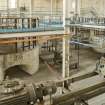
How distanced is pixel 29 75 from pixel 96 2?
979cm

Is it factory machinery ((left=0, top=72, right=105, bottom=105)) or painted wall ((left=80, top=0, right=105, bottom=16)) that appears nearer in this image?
factory machinery ((left=0, top=72, right=105, bottom=105))

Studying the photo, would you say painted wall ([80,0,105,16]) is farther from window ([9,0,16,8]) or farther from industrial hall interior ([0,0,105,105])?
window ([9,0,16,8])

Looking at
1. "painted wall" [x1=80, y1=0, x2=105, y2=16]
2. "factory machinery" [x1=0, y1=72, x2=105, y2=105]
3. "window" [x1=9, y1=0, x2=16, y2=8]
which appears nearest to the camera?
"factory machinery" [x1=0, y1=72, x2=105, y2=105]

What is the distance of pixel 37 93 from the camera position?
5.06 feet

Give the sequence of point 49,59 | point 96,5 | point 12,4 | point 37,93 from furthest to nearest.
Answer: point 96,5
point 12,4
point 49,59
point 37,93

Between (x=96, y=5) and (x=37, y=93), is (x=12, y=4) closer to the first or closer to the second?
(x=96, y=5)

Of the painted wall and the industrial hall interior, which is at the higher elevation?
the painted wall

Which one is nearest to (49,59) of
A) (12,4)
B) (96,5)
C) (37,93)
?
(12,4)

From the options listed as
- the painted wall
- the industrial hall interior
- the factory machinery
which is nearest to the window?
the industrial hall interior

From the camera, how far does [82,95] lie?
66.1 inches

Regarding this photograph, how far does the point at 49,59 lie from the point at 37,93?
727cm

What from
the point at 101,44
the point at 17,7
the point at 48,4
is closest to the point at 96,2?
the point at 48,4

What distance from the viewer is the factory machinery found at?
1.42m

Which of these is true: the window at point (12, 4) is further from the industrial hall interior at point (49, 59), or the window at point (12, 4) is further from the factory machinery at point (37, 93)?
the factory machinery at point (37, 93)
